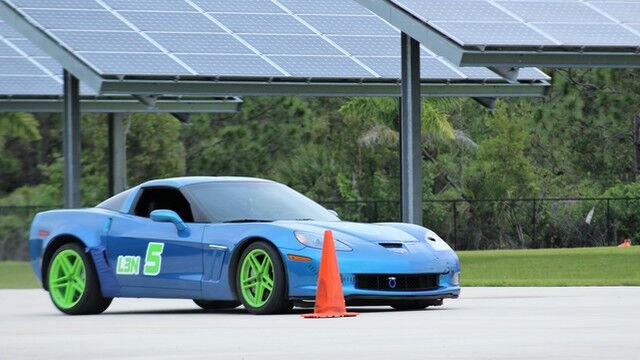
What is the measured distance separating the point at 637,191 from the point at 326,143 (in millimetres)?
12417

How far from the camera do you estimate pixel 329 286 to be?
1432 cm

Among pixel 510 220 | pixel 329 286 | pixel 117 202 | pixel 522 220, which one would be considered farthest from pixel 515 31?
pixel 522 220

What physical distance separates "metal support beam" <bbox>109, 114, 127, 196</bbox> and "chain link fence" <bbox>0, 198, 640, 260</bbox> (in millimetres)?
8377

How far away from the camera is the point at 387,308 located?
52.7 ft

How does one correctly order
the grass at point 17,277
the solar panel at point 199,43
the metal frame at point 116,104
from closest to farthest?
1. the grass at point 17,277
2. the solar panel at point 199,43
3. the metal frame at point 116,104

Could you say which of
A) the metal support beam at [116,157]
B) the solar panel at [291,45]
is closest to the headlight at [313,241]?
the solar panel at [291,45]

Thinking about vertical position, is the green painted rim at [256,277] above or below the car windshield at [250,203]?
below

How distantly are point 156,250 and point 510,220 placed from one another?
31238 millimetres

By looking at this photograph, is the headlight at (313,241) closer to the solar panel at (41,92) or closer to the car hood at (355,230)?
the car hood at (355,230)

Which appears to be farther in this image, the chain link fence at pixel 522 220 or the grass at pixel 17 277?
the chain link fence at pixel 522 220

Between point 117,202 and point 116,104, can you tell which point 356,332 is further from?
point 116,104

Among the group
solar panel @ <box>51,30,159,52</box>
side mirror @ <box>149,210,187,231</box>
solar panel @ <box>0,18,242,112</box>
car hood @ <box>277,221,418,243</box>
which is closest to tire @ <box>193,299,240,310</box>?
side mirror @ <box>149,210,187,231</box>

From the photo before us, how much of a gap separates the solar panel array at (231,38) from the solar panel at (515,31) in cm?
342

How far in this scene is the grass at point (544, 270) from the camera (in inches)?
860
